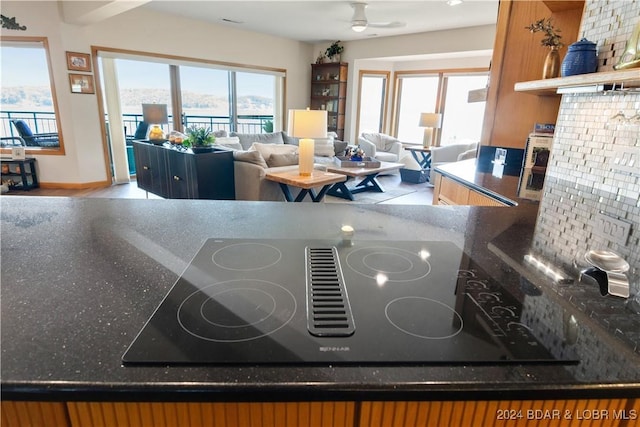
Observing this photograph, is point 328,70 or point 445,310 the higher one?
point 328,70

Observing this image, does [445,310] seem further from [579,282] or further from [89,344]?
[89,344]

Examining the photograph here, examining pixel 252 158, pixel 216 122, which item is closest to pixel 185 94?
pixel 216 122

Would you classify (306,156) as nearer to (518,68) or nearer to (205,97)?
(518,68)

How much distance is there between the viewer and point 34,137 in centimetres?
521

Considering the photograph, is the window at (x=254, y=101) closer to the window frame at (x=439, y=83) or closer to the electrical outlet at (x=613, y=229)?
the window frame at (x=439, y=83)

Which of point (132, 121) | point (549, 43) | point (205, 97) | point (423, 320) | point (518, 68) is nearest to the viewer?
point (423, 320)

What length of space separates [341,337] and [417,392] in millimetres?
145

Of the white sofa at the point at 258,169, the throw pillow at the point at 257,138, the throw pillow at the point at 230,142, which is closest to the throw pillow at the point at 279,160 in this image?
the white sofa at the point at 258,169

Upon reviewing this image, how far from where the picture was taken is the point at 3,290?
715mm

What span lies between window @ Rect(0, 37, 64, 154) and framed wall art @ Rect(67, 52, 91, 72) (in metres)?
0.25

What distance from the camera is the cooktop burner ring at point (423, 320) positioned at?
0.62m

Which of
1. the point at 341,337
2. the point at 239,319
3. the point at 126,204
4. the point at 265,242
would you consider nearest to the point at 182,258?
the point at 265,242

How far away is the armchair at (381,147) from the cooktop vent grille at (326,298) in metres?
5.74

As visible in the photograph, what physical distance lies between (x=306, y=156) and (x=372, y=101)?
4.36m
